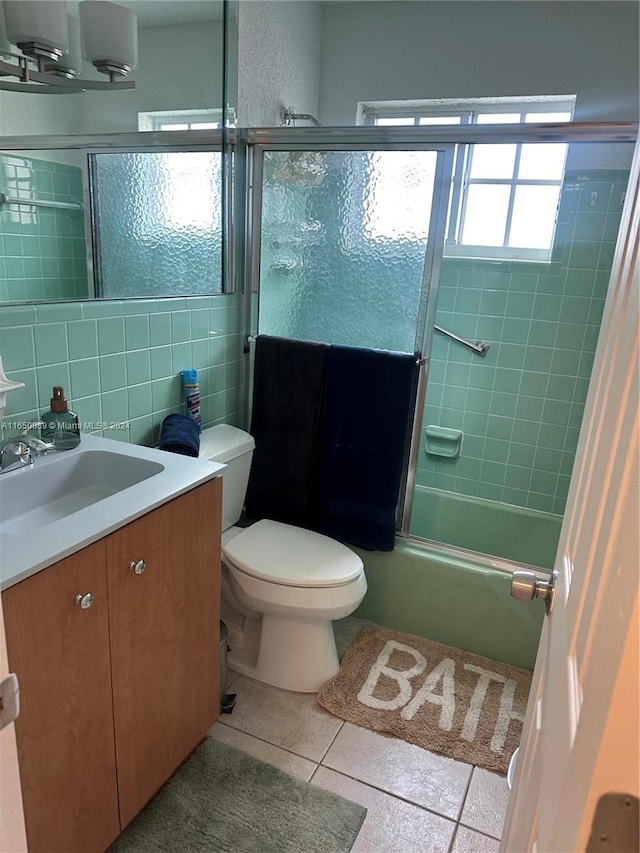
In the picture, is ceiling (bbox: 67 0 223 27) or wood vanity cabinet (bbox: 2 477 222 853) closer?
wood vanity cabinet (bbox: 2 477 222 853)

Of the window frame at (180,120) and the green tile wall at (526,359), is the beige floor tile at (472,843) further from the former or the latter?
the window frame at (180,120)

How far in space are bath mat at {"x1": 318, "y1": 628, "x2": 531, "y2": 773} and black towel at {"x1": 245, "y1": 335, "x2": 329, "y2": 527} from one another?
56 centimetres

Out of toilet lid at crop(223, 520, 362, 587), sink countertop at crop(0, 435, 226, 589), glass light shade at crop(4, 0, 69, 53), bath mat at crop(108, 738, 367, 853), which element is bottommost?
bath mat at crop(108, 738, 367, 853)

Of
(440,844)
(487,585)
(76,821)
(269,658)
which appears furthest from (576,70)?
(76,821)

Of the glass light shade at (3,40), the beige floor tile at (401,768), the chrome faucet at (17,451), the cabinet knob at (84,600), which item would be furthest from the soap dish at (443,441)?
the glass light shade at (3,40)

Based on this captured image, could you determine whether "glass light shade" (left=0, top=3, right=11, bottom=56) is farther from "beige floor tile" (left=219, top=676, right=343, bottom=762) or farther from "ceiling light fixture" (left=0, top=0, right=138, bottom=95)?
"beige floor tile" (left=219, top=676, right=343, bottom=762)

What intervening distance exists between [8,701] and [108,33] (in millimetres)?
1651

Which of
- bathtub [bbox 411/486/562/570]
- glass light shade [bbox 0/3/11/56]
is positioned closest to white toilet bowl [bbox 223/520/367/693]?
bathtub [bbox 411/486/562/570]

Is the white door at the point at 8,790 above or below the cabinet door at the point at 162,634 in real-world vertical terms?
above

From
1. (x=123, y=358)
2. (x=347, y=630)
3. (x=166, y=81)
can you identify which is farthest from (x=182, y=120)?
(x=347, y=630)

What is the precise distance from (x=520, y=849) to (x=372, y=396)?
4.75 feet

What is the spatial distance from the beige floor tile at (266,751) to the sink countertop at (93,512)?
83 centimetres

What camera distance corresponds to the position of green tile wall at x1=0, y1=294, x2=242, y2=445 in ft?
4.61

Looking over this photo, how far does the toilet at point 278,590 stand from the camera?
68.6 inches
